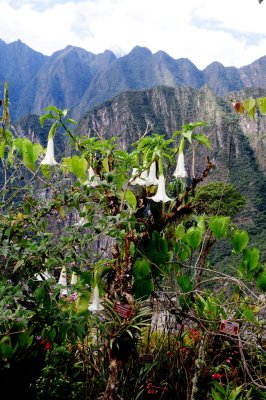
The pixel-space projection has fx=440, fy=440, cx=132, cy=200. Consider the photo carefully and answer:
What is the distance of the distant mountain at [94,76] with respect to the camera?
177 m

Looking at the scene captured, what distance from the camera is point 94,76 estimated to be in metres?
187

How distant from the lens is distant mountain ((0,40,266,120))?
579 ft

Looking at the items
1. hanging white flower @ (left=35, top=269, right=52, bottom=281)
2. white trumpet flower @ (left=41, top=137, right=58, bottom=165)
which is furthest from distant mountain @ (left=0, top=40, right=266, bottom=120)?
hanging white flower @ (left=35, top=269, right=52, bottom=281)

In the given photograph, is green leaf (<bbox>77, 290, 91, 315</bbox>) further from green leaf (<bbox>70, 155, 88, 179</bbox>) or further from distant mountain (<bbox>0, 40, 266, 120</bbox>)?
distant mountain (<bbox>0, 40, 266, 120</bbox>)

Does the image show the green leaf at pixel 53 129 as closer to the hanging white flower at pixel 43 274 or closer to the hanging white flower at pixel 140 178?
the hanging white flower at pixel 140 178

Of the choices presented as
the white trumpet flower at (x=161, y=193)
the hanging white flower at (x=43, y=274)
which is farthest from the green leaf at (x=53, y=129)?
the hanging white flower at (x=43, y=274)

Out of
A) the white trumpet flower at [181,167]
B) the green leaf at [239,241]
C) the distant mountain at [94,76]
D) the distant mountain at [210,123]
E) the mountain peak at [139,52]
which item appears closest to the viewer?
the green leaf at [239,241]

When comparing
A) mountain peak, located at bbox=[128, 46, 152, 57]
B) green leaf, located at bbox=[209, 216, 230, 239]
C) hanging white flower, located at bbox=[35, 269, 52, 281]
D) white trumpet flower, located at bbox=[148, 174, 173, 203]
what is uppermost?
mountain peak, located at bbox=[128, 46, 152, 57]

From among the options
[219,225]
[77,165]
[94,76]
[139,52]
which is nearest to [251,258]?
[219,225]

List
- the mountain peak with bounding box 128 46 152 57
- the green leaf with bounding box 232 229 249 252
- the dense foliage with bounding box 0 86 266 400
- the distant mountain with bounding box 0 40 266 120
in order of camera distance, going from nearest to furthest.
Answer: the dense foliage with bounding box 0 86 266 400, the green leaf with bounding box 232 229 249 252, the distant mountain with bounding box 0 40 266 120, the mountain peak with bounding box 128 46 152 57

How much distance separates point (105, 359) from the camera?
280 centimetres

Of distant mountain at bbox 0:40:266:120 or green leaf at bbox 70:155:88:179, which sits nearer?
green leaf at bbox 70:155:88:179

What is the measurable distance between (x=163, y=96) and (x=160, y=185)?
317ft

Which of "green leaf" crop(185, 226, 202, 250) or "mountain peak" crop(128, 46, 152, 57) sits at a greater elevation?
"mountain peak" crop(128, 46, 152, 57)
